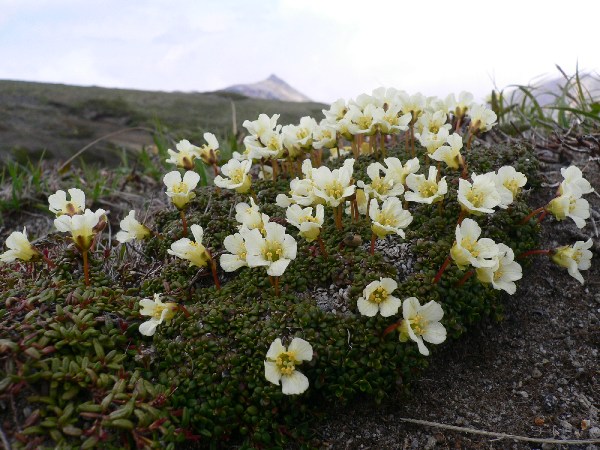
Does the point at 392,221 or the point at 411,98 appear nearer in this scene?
the point at 392,221

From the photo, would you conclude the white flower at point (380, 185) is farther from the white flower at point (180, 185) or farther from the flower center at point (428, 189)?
the white flower at point (180, 185)

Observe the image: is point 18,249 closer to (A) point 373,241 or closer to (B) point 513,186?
(A) point 373,241

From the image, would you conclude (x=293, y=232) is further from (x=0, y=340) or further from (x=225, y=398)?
(x=0, y=340)

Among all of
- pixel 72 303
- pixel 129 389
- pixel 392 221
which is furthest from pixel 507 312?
pixel 72 303

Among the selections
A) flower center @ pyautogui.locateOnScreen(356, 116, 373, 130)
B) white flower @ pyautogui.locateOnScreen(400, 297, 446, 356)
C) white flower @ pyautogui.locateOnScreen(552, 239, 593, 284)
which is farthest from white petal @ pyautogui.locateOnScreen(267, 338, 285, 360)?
flower center @ pyautogui.locateOnScreen(356, 116, 373, 130)

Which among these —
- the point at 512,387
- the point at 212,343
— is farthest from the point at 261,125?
the point at 512,387

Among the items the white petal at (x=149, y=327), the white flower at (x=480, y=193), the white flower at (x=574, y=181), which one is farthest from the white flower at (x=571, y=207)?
the white petal at (x=149, y=327)
